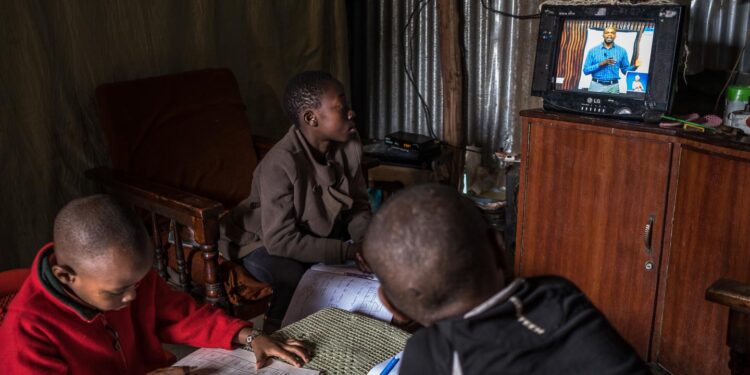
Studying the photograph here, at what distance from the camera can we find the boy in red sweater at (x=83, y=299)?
1.21 meters

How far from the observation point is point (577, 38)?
2283 millimetres

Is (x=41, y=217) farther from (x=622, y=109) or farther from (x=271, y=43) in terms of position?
(x=622, y=109)

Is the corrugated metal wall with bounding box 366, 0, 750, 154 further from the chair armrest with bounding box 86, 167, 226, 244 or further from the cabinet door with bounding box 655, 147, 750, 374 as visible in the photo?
the chair armrest with bounding box 86, 167, 226, 244

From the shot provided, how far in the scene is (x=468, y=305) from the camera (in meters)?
0.95

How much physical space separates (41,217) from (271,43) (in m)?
1.41

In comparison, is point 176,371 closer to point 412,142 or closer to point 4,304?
point 4,304

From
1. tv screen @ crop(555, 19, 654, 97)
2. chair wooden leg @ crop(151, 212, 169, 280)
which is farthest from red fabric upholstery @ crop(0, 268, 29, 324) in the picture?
tv screen @ crop(555, 19, 654, 97)

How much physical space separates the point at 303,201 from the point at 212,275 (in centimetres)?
37

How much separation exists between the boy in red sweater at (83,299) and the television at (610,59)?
1.40 m

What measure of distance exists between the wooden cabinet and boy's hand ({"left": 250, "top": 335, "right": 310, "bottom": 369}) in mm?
1294

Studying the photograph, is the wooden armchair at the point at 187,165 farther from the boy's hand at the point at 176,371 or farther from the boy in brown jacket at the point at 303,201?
the boy's hand at the point at 176,371

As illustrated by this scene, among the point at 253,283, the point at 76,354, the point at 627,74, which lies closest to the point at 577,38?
the point at 627,74

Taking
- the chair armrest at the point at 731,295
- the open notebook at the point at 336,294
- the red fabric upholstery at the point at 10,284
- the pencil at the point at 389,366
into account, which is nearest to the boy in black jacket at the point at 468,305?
the pencil at the point at 389,366

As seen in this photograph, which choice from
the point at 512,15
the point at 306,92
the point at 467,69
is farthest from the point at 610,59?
the point at 467,69
